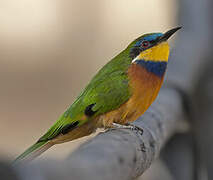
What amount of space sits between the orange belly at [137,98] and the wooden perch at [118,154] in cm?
30

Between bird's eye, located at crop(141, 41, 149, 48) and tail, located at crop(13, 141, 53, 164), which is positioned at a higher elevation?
bird's eye, located at crop(141, 41, 149, 48)

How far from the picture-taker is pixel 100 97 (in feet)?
7.40

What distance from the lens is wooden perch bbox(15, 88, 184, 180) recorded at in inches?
28.6

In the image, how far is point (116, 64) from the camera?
2.40 meters

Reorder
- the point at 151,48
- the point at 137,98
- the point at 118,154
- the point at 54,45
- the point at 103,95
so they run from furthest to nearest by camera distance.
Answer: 1. the point at 54,45
2. the point at 151,48
3. the point at 103,95
4. the point at 137,98
5. the point at 118,154

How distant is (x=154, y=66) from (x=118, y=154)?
4.63ft

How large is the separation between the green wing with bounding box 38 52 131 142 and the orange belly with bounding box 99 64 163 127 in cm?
2

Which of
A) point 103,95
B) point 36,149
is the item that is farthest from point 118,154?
point 103,95

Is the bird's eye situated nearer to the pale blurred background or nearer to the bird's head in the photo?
the bird's head

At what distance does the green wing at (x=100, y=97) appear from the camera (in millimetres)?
2168

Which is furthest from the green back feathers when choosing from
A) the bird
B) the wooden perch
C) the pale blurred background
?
the pale blurred background

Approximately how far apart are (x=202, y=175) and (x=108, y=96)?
1.70 ft

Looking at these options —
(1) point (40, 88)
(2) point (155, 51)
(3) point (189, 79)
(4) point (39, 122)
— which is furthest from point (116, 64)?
(1) point (40, 88)

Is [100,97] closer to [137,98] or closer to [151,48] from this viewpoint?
[137,98]
